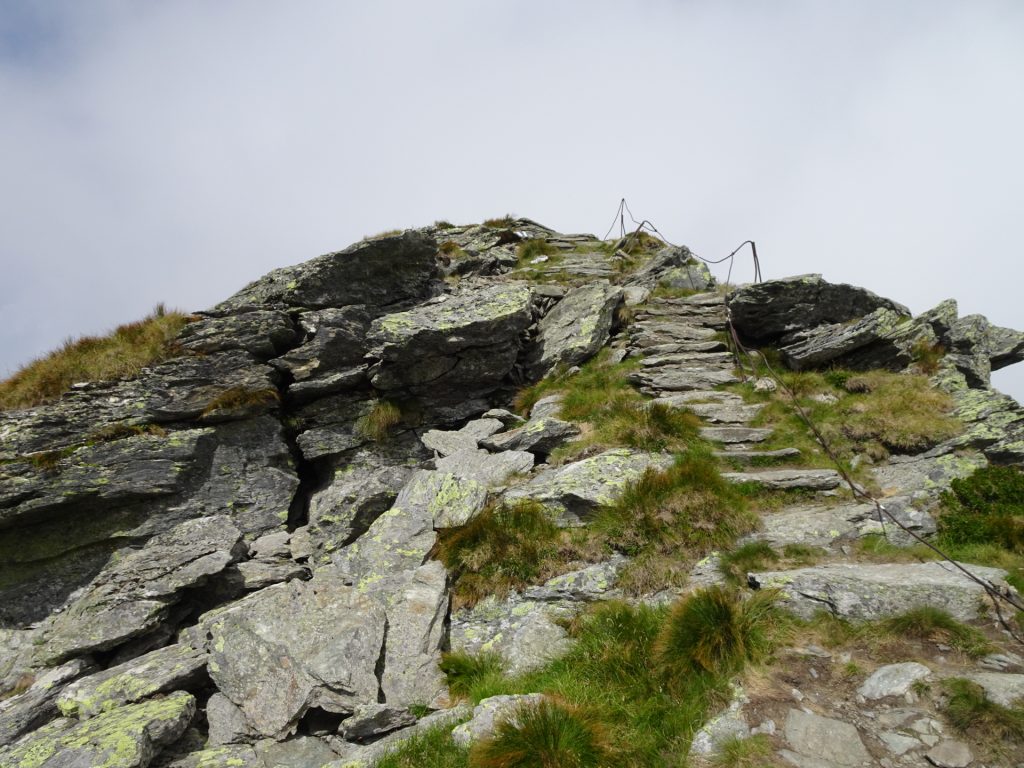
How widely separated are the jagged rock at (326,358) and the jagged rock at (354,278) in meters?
0.93

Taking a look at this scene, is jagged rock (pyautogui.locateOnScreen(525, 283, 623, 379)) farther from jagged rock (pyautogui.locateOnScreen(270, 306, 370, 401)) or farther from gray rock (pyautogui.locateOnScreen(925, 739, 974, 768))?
gray rock (pyautogui.locateOnScreen(925, 739, 974, 768))

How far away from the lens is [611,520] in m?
10.2

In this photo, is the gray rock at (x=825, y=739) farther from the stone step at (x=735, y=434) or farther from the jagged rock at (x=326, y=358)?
the jagged rock at (x=326, y=358)

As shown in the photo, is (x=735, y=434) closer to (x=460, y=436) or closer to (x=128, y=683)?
(x=460, y=436)

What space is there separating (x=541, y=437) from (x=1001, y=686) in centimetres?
940

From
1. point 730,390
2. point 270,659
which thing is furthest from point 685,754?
point 730,390

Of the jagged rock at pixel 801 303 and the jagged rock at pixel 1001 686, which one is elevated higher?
the jagged rock at pixel 801 303

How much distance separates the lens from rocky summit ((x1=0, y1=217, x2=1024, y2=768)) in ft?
21.7

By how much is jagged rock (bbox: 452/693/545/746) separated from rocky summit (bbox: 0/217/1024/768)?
0.03 meters

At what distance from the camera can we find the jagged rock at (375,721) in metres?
7.20

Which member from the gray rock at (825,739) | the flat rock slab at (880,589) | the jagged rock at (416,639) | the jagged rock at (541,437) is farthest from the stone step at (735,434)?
the gray rock at (825,739)

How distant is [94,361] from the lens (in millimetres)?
15344

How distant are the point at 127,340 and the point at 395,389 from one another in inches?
333

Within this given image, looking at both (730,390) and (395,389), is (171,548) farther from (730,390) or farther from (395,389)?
(730,390)
